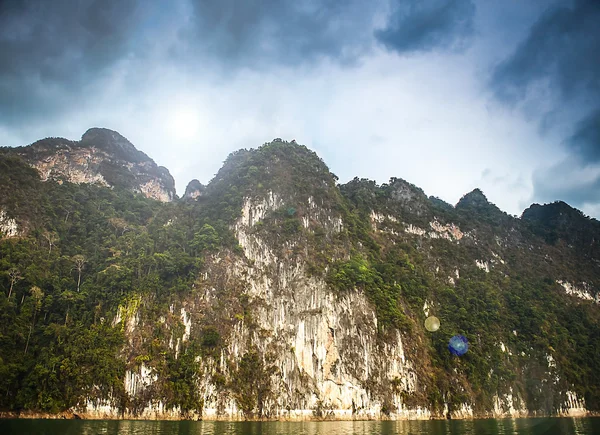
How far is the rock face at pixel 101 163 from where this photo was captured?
262ft

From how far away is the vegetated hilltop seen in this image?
43.3 metres

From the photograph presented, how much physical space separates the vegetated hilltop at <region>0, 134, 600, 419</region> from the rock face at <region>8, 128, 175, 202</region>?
76.7 inches

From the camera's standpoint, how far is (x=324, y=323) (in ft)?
170

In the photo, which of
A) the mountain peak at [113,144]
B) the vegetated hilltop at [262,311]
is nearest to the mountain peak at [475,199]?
the vegetated hilltop at [262,311]

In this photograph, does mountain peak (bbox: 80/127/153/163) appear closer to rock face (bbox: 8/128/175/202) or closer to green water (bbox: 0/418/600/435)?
rock face (bbox: 8/128/175/202)

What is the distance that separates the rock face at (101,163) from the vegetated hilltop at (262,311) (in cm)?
195

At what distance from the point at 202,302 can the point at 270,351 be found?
1026cm

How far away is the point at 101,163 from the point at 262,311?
2213 inches

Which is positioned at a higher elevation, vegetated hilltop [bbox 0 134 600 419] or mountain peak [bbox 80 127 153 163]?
mountain peak [bbox 80 127 153 163]

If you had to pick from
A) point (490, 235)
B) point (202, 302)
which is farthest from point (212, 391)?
point (490, 235)

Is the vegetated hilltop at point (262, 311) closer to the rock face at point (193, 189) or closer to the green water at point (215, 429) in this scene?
the green water at point (215, 429)

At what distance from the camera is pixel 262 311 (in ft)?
173

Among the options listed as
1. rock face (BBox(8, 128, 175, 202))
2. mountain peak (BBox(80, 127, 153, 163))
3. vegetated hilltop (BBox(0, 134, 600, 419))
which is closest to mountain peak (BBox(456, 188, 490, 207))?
vegetated hilltop (BBox(0, 134, 600, 419))

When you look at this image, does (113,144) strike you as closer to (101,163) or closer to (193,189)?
(101,163)
